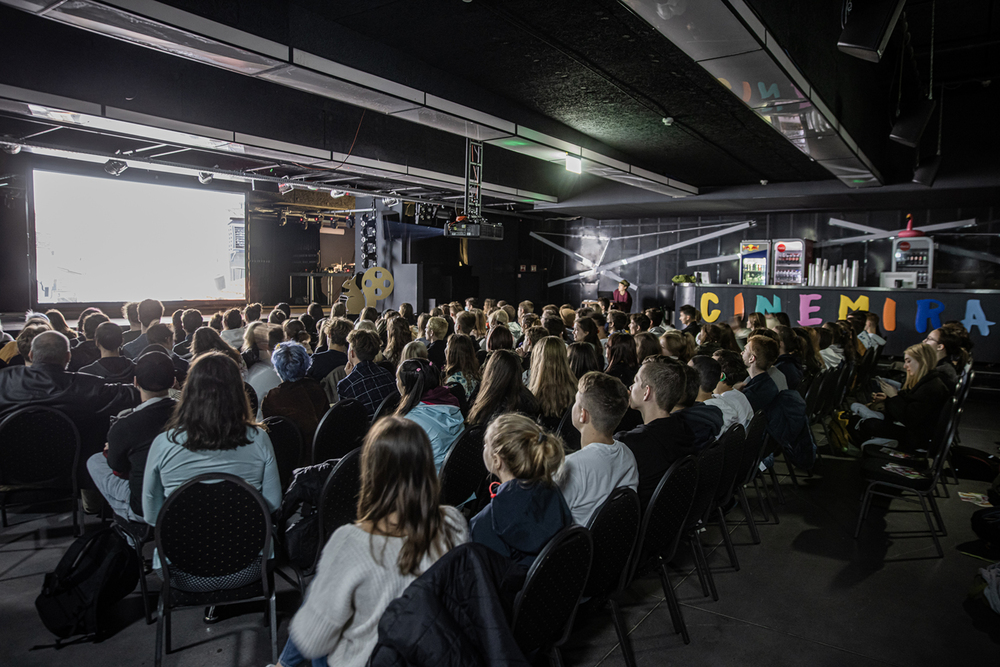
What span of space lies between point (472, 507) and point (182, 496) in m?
1.76

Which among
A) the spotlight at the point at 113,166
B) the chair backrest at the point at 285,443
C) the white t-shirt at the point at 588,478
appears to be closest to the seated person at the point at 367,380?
the chair backrest at the point at 285,443

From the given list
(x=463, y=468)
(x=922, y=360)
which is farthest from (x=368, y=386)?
(x=922, y=360)

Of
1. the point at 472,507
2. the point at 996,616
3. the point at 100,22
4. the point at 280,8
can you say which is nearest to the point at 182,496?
the point at 472,507

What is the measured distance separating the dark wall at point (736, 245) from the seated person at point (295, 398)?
38.8 ft

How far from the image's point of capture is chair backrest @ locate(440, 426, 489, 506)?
9.26 feet

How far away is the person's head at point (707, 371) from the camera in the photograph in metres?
3.56

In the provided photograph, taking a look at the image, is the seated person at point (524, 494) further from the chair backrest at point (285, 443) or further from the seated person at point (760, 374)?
the seated person at point (760, 374)

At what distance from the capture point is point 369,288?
1292cm

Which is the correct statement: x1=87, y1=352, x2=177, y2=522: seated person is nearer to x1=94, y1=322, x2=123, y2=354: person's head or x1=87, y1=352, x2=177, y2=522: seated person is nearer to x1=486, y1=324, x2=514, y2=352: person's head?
x1=94, y1=322, x2=123, y2=354: person's head

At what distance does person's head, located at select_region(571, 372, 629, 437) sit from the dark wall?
37.6 ft

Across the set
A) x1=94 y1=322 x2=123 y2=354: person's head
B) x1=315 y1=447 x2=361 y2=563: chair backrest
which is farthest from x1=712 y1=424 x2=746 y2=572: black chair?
x1=94 y1=322 x2=123 y2=354: person's head

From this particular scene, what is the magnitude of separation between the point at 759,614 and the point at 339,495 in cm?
209

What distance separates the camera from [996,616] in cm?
294

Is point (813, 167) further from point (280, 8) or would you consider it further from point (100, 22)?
point (100, 22)
